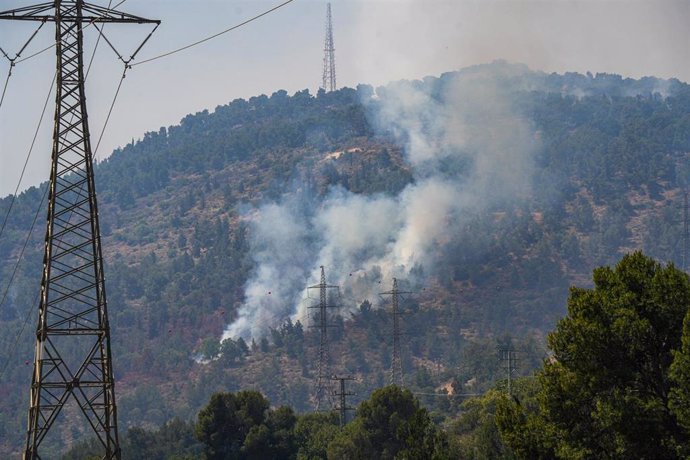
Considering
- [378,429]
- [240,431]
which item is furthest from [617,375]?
[240,431]

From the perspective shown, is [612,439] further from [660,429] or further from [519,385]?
[519,385]

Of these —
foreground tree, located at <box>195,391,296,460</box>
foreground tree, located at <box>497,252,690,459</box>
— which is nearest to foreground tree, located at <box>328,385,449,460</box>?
foreground tree, located at <box>195,391,296,460</box>

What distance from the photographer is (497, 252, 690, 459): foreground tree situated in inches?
2144

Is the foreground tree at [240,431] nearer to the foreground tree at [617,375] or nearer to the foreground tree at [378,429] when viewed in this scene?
the foreground tree at [378,429]

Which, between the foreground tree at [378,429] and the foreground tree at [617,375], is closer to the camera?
the foreground tree at [617,375]

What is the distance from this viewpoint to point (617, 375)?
56000 mm

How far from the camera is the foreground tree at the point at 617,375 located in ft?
179

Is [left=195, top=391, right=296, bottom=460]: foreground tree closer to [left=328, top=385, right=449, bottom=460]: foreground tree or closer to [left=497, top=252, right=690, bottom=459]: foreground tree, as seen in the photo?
[left=328, top=385, right=449, bottom=460]: foreground tree

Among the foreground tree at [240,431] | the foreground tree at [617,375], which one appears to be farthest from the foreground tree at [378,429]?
the foreground tree at [617,375]

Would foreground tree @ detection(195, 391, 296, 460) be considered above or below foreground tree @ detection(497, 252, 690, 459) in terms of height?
below

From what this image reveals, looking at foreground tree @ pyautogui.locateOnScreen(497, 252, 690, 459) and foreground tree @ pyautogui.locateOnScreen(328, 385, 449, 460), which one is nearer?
foreground tree @ pyautogui.locateOnScreen(497, 252, 690, 459)

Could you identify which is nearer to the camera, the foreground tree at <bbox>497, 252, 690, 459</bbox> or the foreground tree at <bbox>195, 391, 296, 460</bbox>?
the foreground tree at <bbox>497, 252, 690, 459</bbox>

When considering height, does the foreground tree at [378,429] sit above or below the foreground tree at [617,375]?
below

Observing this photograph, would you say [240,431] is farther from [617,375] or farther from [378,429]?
[617,375]
